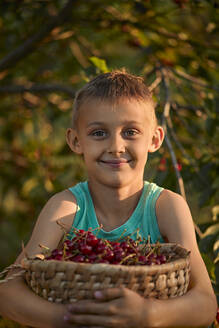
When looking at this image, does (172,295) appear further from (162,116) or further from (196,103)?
(196,103)

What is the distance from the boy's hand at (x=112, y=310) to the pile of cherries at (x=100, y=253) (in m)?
0.12

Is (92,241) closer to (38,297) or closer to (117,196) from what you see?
(38,297)

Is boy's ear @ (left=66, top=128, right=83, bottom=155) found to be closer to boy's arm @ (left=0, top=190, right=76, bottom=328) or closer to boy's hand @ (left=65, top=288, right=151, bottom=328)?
boy's arm @ (left=0, top=190, right=76, bottom=328)

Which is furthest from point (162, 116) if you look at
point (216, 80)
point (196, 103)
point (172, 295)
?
point (172, 295)

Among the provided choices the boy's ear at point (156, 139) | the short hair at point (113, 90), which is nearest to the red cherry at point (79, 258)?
the short hair at point (113, 90)

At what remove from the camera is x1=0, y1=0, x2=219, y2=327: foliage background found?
2.93 meters

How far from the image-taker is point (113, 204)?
2.17 meters

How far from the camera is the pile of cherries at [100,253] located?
1668 mm

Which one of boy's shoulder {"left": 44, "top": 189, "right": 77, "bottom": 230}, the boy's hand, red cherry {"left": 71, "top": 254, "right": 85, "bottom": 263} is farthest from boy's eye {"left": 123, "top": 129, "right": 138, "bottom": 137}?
the boy's hand

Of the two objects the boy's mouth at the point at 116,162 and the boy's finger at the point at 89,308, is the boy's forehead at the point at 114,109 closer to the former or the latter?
the boy's mouth at the point at 116,162

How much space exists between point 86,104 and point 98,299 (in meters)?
0.89

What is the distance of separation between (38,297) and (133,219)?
2.03 ft

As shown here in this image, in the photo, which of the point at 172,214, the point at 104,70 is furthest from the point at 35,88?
the point at 172,214

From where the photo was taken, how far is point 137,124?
2068 mm
